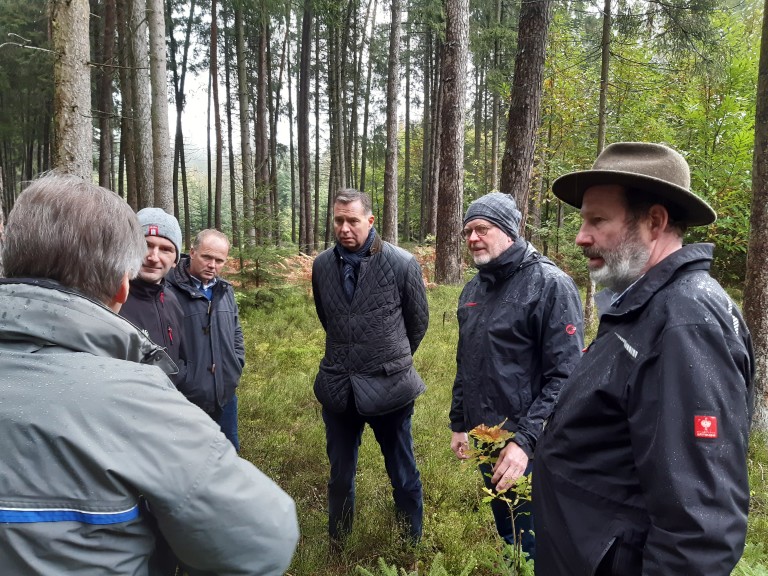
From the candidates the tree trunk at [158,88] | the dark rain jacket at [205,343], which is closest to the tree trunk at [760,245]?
the dark rain jacket at [205,343]

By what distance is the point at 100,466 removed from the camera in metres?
0.97

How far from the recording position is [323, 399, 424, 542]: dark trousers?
10.7ft

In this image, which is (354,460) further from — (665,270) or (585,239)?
(665,270)

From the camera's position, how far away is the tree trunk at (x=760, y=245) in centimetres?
433

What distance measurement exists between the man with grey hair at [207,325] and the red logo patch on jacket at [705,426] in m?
3.22

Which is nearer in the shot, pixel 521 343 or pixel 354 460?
pixel 521 343

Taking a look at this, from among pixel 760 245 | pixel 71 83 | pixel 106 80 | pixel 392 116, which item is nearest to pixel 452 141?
pixel 392 116

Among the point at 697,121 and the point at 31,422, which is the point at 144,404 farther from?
the point at 697,121

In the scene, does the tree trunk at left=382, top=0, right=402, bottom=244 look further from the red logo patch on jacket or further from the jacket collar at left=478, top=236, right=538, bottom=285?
the red logo patch on jacket

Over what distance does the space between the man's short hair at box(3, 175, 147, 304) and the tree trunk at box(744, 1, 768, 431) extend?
516 centimetres

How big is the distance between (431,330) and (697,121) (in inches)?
314

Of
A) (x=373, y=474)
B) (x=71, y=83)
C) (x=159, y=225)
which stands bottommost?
(x=373, y=474)

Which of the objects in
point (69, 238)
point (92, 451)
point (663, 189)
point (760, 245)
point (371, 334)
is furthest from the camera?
point (760, 245)

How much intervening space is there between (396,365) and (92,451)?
240 cm
